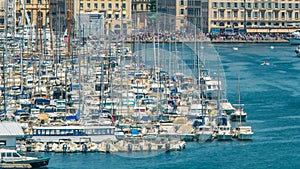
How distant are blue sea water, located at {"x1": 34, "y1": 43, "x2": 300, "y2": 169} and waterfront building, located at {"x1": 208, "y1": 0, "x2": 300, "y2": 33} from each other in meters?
33.1

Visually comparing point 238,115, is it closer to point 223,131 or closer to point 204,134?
point 223,131

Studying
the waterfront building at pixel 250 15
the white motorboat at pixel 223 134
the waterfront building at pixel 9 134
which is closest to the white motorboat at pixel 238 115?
the white motorboat at pixel 223 134

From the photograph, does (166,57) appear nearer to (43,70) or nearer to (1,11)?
(43,70)

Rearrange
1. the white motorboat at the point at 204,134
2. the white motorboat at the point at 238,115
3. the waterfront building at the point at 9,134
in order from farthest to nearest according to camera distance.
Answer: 1. the white motorboat at the point at 238,115
2. the white motorboat at the point at 204,134
3. the waterfront building at the point at 9,134

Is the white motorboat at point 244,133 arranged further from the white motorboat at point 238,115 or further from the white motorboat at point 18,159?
the white motorboat at point 18,159

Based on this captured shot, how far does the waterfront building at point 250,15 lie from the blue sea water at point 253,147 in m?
33.1

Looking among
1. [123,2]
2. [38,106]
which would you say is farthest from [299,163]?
[123,2]

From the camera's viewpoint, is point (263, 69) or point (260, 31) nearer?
point (263, 69)

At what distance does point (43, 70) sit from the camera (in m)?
50.2

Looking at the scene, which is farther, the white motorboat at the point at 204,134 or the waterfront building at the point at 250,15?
the waterfront building at the point at 250,15

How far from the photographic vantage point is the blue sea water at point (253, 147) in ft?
113

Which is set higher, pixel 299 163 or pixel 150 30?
pixel 150 30

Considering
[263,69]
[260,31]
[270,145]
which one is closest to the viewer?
[270,145]

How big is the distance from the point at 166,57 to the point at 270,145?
11.6 meters
